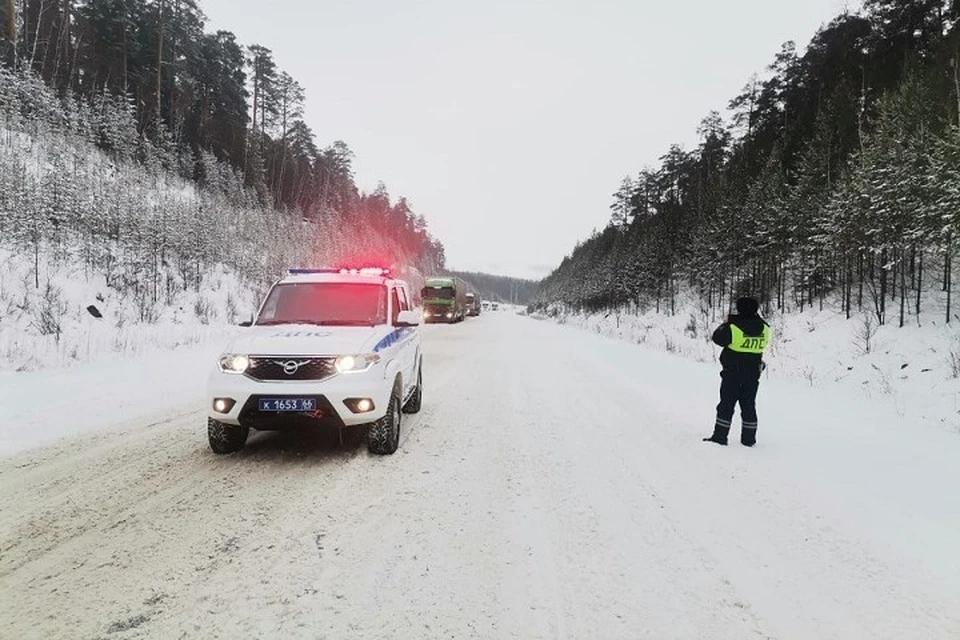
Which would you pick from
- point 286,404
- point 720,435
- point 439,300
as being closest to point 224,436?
point 286,404

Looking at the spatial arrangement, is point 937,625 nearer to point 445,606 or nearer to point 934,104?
point 445,606

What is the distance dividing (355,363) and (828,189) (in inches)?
1409

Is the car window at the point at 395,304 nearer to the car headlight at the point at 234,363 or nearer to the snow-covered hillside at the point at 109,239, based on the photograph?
the car headlight at the point at 234,363

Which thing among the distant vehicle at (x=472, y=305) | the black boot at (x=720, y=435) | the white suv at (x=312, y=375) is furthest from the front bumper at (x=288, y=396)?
the distant vehicle at (x=472, y=305)

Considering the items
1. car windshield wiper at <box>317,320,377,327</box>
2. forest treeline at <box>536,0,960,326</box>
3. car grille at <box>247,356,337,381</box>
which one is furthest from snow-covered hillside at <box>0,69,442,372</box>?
forest treeline at <box>536,0,960,326</box>

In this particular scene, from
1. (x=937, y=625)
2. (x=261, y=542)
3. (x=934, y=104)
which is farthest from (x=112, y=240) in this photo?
(x=934, y=104)

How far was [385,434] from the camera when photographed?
18.5 feet

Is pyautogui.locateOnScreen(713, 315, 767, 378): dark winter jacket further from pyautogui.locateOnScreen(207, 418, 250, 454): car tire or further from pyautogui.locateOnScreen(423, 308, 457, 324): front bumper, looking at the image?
pyautogui.locateOnScreen(423, 308, 457, 324): front bumper

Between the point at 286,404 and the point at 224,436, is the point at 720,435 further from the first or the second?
the point at 224,436

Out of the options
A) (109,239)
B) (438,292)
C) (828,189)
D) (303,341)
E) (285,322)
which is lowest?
(303,341)

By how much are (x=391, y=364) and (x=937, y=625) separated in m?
4.95

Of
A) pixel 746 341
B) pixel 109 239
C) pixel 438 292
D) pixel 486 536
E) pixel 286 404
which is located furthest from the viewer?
pixel 438 292

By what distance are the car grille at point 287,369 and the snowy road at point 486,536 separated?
948 millimetres

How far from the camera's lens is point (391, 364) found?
6.01m
